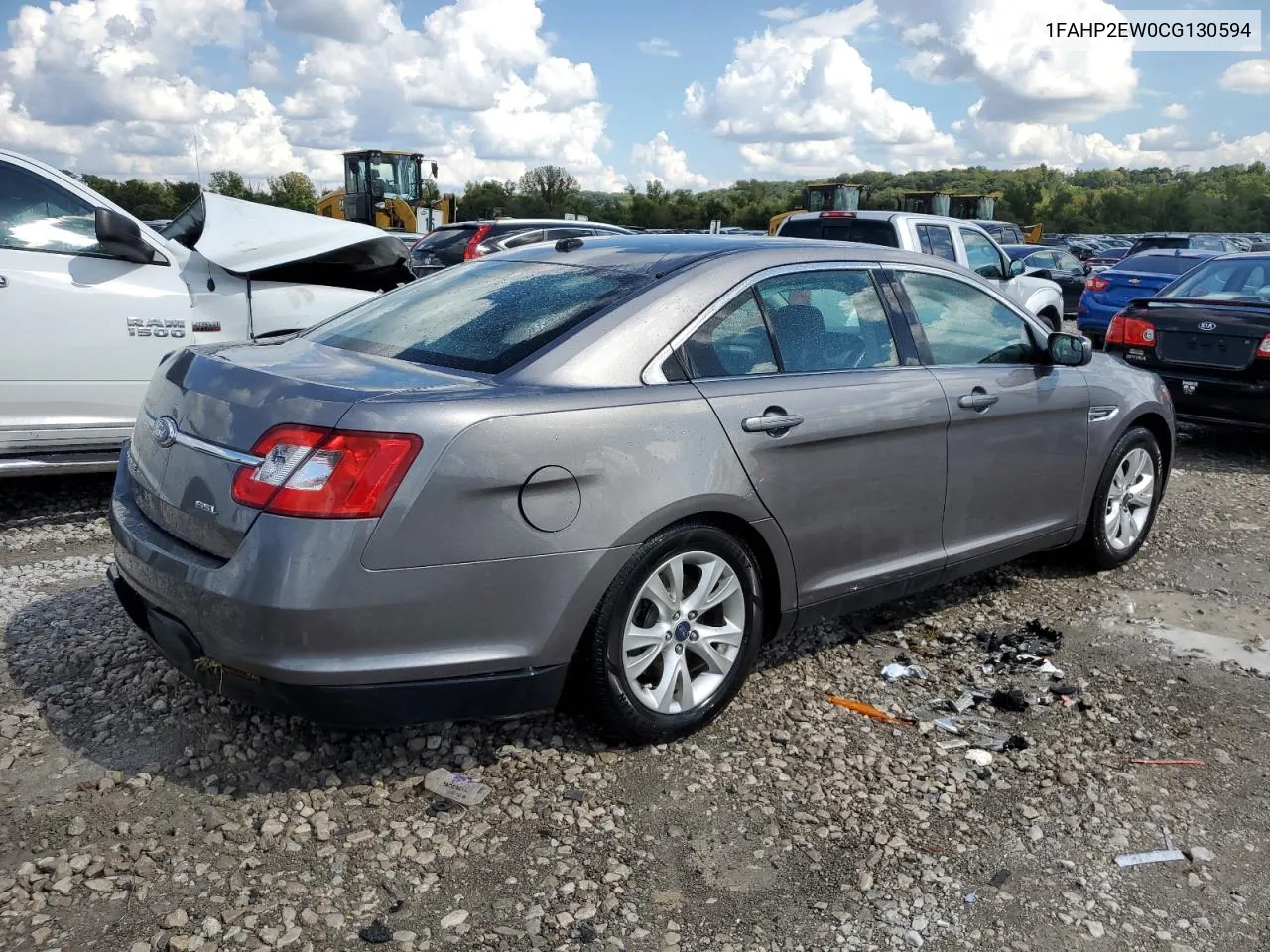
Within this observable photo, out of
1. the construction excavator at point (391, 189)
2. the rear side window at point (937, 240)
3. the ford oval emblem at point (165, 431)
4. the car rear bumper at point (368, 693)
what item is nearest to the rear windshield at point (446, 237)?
the rear side window at point (937, 240)

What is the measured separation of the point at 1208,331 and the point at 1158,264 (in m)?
8.02

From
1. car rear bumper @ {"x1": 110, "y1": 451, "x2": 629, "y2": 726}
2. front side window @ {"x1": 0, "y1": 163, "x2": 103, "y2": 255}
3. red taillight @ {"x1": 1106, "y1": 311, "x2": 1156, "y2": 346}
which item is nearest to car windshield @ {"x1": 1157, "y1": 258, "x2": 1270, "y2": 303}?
red taillight @ {"x1": 1106, "y1": 311, "x2": 1156, "y2": 346}

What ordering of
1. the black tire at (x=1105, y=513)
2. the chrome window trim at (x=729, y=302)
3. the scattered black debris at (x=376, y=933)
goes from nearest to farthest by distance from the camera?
the scattered black debris at (x=376, y=933), the chrome window trim at (x=729, y=302), the black tire at (x=1105, y=513)

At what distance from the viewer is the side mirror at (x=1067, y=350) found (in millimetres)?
4668

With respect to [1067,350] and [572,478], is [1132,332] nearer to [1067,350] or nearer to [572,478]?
[1067,350]

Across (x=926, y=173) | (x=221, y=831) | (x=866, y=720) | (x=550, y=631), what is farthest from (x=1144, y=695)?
(x=926, y=173)

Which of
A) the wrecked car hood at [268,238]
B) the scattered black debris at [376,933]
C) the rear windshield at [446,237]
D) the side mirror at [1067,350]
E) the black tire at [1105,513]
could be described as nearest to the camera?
the scattered black debris at [376,933]

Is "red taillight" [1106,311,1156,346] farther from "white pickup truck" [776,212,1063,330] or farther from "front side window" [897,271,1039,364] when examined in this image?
"front side window" [897,271,1039,364]

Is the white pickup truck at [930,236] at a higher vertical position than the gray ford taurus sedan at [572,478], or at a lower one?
higher

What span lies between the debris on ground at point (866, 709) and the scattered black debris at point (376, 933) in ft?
6.03

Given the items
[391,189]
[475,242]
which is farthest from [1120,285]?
[391,189]

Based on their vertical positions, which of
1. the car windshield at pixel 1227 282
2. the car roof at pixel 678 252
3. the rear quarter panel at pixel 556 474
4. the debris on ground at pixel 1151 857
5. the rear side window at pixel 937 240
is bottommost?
the debris on ground at pixel 1151 857

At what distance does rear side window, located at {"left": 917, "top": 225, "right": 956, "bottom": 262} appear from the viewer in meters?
11.2

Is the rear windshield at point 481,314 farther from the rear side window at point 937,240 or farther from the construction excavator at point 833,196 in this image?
the construction excavator at point 833,196
